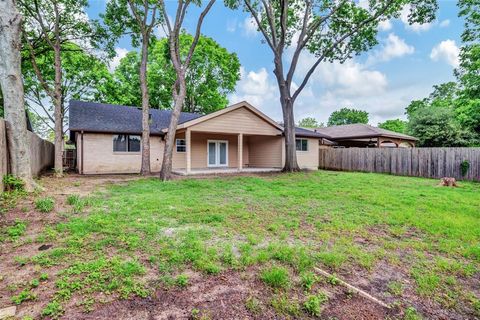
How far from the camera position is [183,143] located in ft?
48.6

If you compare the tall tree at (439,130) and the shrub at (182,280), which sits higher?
the tall tree at (439,130)

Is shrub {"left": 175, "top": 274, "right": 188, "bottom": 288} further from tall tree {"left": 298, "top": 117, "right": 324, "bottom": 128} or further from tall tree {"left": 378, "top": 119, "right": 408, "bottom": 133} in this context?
tall tree {"left": 298, "top": 117, "right": 324, "bottom": 128}

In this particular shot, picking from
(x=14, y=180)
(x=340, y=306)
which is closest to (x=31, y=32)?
(x=14, y=180)

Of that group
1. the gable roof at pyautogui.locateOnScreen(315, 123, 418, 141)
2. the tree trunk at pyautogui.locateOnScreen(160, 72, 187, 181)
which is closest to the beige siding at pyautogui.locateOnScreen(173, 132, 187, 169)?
the tree trunk at pyautogui.locateOnScreen(160, 72, 187, 181)

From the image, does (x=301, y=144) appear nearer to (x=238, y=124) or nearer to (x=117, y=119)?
(x=238, y=124)

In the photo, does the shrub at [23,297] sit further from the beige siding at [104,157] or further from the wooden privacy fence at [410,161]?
the wooden privacy fence at [410,161]

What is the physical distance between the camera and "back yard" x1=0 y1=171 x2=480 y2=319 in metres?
2.17

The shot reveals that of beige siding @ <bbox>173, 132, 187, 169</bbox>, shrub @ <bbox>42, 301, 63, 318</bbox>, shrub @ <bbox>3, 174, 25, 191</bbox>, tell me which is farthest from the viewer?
beige siding @ <bbox>173, 132, 187, 169</bbox>

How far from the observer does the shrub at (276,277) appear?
8.15 feet

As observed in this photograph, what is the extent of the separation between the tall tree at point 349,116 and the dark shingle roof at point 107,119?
50884mm

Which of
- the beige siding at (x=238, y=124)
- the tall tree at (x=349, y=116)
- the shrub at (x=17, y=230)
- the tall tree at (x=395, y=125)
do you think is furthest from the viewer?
the tall tree at (x=349, y=116)

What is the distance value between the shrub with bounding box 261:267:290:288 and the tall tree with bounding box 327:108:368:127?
5937 centimetres

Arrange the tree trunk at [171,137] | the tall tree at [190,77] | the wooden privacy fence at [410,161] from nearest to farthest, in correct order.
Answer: the tree trunk at [171,137] < the wooden privacy fence at [410,161] < the tall tree at [190,77]

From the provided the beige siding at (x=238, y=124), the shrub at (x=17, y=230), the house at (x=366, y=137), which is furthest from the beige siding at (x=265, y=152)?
the shrub at (x=17, y=230)
